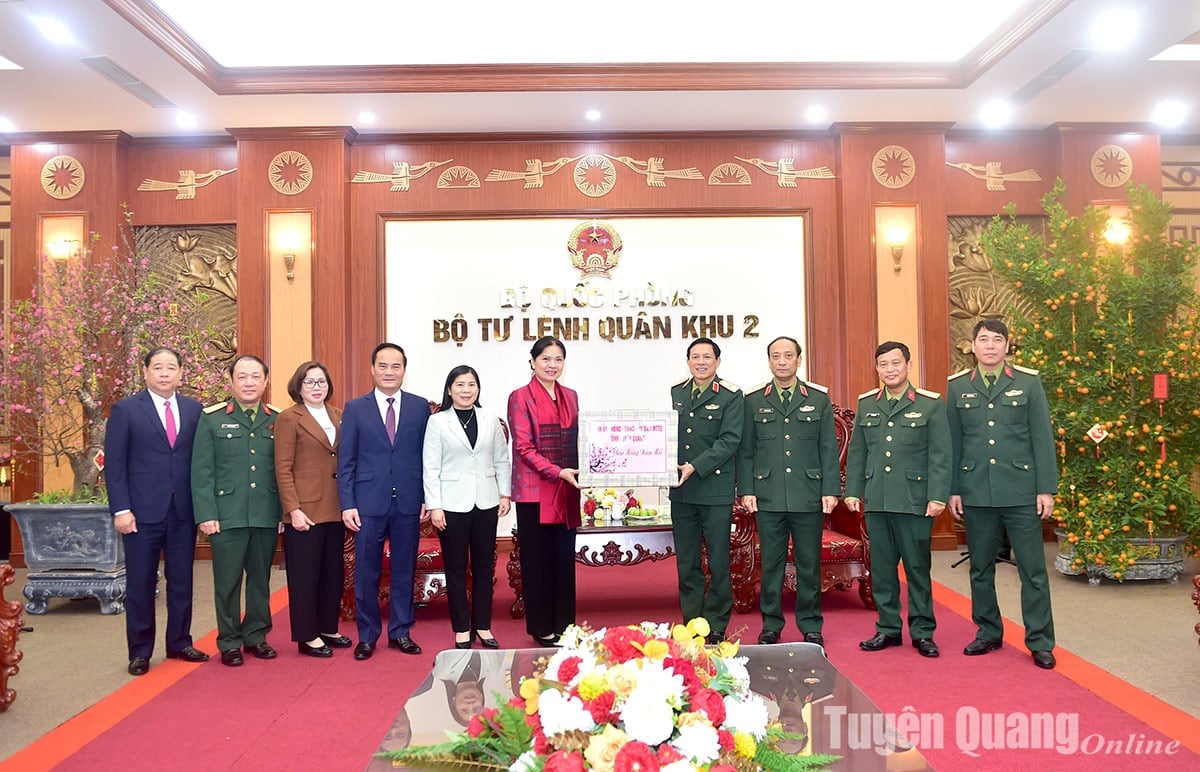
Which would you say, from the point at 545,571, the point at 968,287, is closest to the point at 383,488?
the point at 545,571

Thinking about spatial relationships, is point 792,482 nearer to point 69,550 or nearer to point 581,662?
point 581,662

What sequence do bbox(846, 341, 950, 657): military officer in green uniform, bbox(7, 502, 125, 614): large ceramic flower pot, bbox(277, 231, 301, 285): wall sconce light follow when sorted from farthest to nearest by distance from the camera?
bbox(277, 231, 301, 285): wall sconce light
bbox(7, 502, 125, 614): large ceramic flower pot
bbox(846, 341, 950, 657): military officer in green uniform

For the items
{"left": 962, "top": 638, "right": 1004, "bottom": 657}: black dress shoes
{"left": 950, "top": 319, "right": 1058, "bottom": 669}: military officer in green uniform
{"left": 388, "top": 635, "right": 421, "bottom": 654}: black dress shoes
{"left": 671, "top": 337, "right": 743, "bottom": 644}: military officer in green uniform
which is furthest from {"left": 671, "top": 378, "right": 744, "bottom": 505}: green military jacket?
{"left": 388, "top": 635, "right": 421, "bottom": 654}: black dress shoes

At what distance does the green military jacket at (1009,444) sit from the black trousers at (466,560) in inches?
87.1

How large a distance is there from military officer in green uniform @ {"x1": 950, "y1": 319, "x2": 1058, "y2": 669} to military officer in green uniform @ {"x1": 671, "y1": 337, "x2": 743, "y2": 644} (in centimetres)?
105

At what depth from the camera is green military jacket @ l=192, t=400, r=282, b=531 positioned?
12.4ft

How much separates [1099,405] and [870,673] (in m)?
2.89

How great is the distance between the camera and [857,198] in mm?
6652

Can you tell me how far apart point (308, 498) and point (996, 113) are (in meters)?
5.76

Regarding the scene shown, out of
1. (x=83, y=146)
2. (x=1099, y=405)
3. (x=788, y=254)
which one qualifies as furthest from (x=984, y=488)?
(x=83, y=146)

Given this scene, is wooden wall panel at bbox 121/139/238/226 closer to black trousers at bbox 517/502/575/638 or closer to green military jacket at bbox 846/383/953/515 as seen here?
black trousers at bbox 517/502/575/638

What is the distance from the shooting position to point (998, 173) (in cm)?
696

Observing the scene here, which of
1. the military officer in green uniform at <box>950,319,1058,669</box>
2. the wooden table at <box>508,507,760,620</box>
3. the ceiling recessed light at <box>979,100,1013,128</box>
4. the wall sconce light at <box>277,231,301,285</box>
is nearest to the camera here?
the military officer in green uniform at <box>950,319,1058,669</box>

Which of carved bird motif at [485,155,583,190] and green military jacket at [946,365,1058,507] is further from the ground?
carved bird motif at [485,155,583,190]
